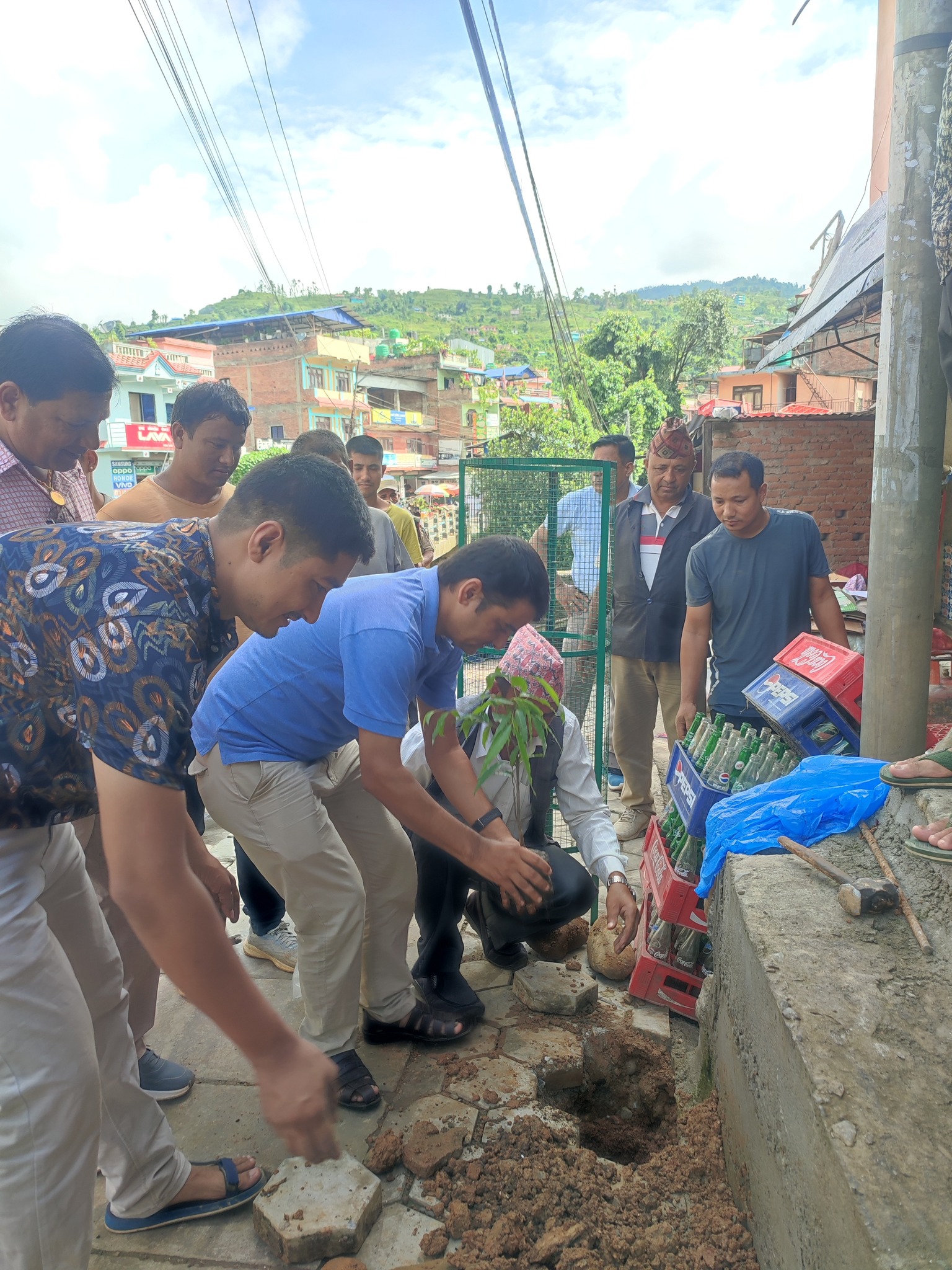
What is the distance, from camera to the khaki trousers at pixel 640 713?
14.5 feet

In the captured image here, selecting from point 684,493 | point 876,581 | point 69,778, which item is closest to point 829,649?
point 876,581

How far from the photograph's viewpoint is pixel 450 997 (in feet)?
8.95

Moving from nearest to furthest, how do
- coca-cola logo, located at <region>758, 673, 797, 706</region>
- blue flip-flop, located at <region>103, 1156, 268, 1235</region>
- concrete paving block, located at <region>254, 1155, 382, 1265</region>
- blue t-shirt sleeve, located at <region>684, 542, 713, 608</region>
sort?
concrete paving block, located at <region>254, 1155, 382, 1265</region>
blue flip-flop, located at <region>103, 1156, 268, 1235</region>
coca-cola logo, located at <region>758, 673, 797, 706</region>
blue t-shirt sleeve, located at <region>684, 542, 713, 608</region>

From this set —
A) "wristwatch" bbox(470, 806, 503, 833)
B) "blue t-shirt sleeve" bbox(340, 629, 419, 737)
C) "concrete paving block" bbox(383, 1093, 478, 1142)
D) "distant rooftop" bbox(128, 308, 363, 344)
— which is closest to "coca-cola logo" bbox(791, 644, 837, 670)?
"wristwatch" bbox(470, 806, 503, 833)

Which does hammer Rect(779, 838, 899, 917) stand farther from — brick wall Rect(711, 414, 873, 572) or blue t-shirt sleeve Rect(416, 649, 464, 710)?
brick wall Rect(711, 414, 873, 572)

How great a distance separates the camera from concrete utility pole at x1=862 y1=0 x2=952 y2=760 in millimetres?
2574

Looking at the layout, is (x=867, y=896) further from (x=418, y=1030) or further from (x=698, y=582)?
(x=698, y=582)

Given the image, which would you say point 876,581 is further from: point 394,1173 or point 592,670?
point 394,1173

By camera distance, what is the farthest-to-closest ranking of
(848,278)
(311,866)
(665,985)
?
(848,278)
(665,985)
(311,866)

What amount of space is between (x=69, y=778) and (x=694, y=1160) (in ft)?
5.54

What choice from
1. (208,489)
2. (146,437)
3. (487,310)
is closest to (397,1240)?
(208,489)

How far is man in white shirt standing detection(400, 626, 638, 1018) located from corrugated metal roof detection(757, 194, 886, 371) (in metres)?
3.35

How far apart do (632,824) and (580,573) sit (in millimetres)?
1413

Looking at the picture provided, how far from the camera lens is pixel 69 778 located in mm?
1526
